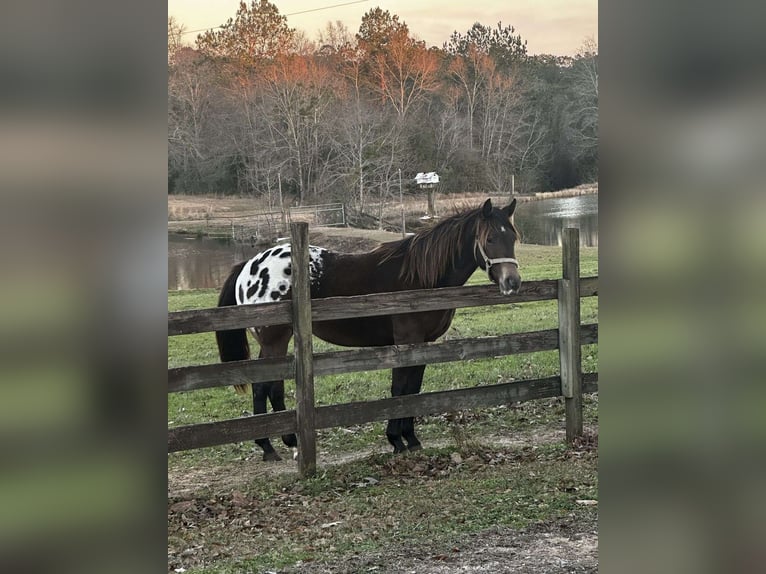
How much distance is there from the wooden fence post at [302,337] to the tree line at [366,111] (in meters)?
1.40

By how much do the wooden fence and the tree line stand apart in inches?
52.7

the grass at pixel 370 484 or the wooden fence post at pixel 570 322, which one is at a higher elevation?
the wooden fence post at pixel 570 322

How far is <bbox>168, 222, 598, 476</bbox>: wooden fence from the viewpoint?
2816 millimetres

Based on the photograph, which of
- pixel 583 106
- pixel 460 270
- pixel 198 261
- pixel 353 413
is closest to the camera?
pixel 353 413

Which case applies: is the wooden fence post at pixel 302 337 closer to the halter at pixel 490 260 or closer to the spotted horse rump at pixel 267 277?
the spotted horse rump at pixel 267 277

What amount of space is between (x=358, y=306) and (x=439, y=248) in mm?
565

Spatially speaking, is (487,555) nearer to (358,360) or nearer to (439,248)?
(358,360)

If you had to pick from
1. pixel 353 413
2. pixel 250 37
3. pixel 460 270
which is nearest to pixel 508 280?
pixel 460 270

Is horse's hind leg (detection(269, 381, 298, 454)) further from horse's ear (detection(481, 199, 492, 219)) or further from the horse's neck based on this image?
horse's ear (detection(481, 199, 492, 219))

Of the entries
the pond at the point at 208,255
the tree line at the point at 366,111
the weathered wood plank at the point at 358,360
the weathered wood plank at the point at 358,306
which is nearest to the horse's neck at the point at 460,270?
the weathered wood plank at the point at 358,306

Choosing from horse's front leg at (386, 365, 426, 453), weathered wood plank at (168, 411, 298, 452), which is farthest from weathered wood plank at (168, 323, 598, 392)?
horse's front leg at (386, 365, 426, 453)

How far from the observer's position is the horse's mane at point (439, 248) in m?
3.45

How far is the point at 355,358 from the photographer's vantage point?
3.08 metres
